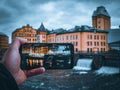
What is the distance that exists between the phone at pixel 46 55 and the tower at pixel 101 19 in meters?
105

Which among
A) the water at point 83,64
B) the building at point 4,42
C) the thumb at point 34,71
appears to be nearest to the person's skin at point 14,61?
the thumb at point 34,71

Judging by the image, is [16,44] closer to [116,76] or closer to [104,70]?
[116,76]

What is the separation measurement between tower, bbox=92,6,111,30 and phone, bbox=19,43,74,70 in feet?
346

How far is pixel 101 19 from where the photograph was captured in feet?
353

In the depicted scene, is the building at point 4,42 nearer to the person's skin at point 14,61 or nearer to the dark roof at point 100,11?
the person's skin at point 14,61

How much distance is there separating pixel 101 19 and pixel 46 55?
107804 mm

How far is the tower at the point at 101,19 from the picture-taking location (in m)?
107

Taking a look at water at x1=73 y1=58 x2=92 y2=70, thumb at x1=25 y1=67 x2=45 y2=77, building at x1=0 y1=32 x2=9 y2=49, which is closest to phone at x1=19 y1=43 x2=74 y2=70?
thumb at x1=25 y1=67 x2=45 y2=77

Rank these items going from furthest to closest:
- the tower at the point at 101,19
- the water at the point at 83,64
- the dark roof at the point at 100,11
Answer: the dark roof at the point at 100,11 < the tower at the point at 101,19 < the water at the point at 83,64

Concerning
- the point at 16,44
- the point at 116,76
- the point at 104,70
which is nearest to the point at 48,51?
the point at 16,44

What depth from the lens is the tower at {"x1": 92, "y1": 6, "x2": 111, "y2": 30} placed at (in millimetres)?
107125

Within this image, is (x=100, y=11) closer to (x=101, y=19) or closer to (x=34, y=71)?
(x=101, y=19)

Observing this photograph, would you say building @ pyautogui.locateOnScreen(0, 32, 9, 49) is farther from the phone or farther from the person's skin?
the person's skin

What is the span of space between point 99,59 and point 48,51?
57462mm
